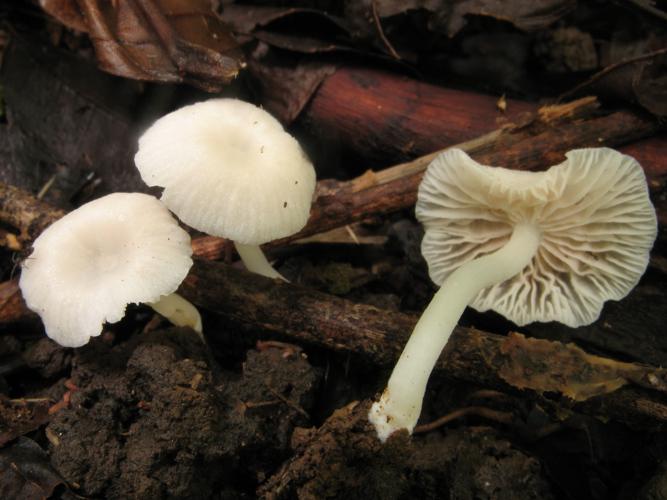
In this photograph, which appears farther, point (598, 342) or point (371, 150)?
point (371, 150)

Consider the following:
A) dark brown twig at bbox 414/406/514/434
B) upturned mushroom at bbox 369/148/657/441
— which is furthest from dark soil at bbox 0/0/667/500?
upturned mushroom at bbox 369/148/657/441

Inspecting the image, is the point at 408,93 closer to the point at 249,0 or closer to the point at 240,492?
the point at 249,0

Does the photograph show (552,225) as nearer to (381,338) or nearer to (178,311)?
(381,338)

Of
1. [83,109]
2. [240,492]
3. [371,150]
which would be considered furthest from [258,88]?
[240,492]

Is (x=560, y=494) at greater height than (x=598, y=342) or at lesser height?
lesser

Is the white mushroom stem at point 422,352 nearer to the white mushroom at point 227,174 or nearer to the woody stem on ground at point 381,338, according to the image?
the woody stem on ground at point 381,338

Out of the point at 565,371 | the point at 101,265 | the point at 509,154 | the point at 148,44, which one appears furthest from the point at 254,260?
the point at 565,371

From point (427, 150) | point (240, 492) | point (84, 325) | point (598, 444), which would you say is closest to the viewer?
point (84, 325)
